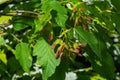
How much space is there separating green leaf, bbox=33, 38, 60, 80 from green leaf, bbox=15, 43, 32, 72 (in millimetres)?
154

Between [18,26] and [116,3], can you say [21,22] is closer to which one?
[18,26]

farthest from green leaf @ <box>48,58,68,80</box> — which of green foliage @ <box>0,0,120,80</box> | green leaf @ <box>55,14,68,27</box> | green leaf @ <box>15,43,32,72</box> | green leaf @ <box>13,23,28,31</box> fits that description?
green leaf @ <box>13,23,28,31</box>

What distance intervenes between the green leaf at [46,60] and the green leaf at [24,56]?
154 mm

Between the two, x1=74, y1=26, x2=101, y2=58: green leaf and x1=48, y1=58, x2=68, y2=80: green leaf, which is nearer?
x1=74, y1=26, x2=101, y2=58: green leaf

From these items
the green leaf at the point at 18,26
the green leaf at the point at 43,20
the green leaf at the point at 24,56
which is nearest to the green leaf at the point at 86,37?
the green leaf at the point at 43,20

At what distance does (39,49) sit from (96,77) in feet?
2.74

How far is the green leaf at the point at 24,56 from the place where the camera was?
1.43 metres

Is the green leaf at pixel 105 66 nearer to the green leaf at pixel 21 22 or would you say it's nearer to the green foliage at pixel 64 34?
the green foliage at pixel 64 34

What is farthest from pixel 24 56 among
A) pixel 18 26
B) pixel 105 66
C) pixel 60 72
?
pixel 105 66

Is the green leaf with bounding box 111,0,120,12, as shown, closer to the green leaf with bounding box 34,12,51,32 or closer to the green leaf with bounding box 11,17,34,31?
the green leaf with bounding box 34,12,51,32

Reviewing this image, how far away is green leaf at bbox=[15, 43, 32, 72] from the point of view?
1.43 meters

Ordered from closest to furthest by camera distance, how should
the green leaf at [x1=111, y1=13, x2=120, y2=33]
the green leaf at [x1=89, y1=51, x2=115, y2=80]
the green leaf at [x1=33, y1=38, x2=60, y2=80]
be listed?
the green leaf at [x1=33, y1=38, x2=60, y2=80] < the green leaf at [x1=111, y1=13, x2=120, y2=33] < the green leaf at [x1=89, y1=51, x2=115, y2=80]

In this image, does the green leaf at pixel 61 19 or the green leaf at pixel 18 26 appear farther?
the green leaf at pixel 18 26

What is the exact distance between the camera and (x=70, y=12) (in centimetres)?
137
